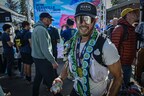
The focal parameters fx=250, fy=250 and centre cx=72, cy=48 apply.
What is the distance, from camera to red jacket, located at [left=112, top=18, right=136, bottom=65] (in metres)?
4.06

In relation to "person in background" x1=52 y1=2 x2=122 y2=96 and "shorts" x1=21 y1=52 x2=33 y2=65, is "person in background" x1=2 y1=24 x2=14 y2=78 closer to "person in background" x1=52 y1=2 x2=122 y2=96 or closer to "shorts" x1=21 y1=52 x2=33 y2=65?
"shorts" x1=21 y1=52 x2=33 y2=65

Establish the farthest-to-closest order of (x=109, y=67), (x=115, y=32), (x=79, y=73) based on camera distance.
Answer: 1. (x=115, y=32)
2. (x=79, y=73)
3. (x=109, y=67)

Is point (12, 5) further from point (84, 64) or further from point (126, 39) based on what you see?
point (84, 64)

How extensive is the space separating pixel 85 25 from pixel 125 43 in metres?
1.90

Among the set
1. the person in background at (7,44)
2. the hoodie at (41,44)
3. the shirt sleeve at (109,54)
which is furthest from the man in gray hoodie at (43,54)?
the person in background at (7,44)

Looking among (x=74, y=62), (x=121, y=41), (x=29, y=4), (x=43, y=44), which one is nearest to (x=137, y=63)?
(x=121, y=41)

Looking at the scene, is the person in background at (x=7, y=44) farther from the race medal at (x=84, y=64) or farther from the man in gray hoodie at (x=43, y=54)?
the race medal at (x=84, y=64)

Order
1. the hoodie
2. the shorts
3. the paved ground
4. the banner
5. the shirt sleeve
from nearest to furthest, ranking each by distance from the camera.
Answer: the shirt sleeve
the hoodie
the paved ground
the shorts
the banner

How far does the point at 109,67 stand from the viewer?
229 centimetres

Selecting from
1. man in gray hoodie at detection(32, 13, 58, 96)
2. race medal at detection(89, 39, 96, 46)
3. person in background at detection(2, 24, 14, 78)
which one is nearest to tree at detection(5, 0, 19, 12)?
person in background at detection(2, 24, 14, 78)

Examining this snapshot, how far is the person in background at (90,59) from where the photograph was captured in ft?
7.46

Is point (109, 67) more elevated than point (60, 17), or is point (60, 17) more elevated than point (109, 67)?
point (60, 17)

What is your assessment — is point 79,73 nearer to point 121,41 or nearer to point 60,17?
point 121,41

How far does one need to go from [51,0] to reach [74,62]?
7.44 m
